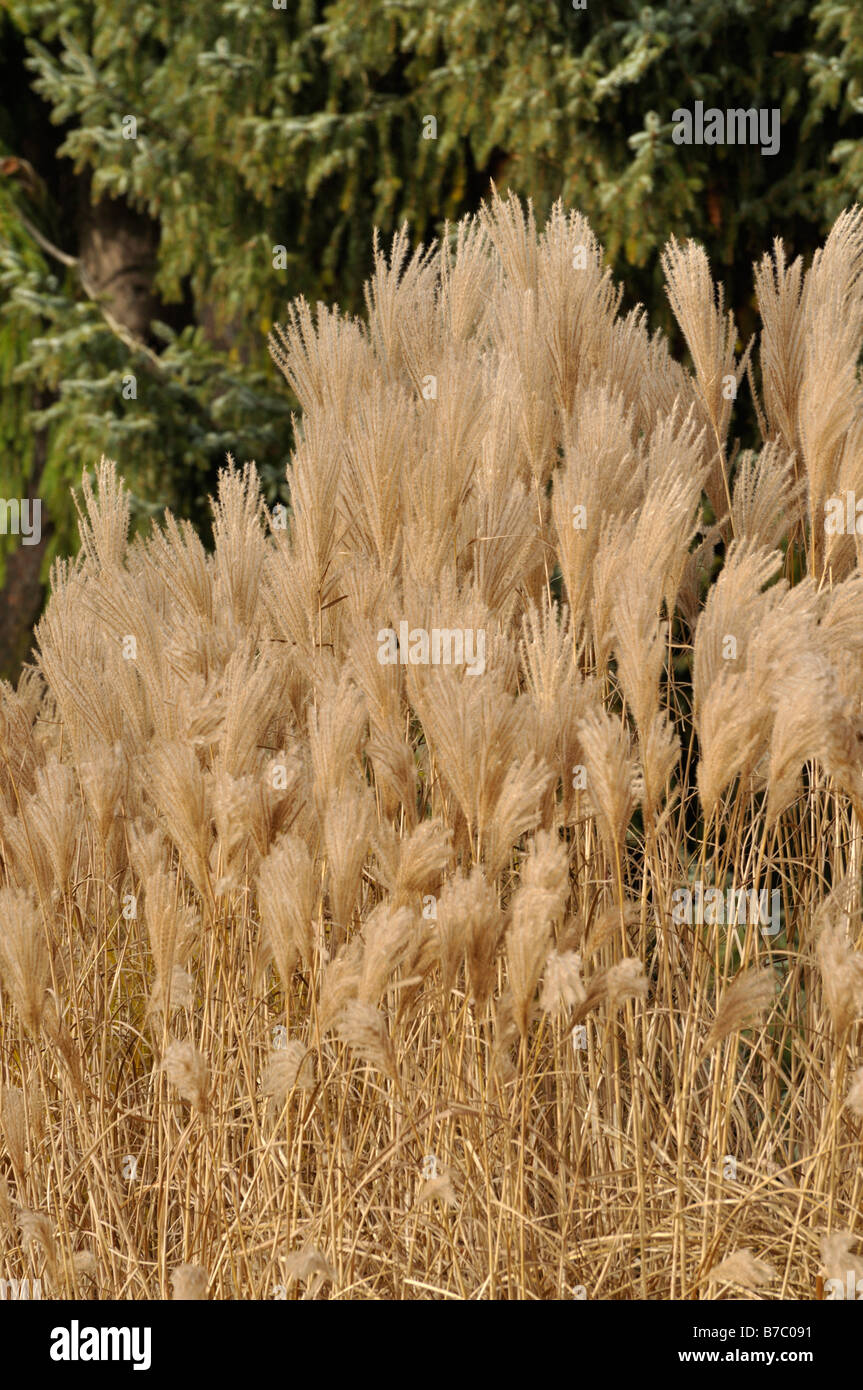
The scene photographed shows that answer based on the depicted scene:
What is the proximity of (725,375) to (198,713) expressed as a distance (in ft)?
2.89

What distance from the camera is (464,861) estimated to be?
1683 mm

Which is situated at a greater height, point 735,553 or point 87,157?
point 87,157

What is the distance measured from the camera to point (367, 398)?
1.78m

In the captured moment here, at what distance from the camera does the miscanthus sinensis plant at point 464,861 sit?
4.73 ft

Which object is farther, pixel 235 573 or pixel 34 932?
pixel 235 573

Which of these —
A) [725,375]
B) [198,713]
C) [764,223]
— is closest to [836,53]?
[764,223]

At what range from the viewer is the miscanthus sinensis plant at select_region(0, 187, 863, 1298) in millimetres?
1442

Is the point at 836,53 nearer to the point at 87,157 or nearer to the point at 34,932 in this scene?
the point at 87,157

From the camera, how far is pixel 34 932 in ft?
5.24

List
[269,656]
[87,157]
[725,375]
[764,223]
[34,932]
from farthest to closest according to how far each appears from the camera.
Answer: [87,157] < [764,223] < [725,375] < [269,656] < [34,932]

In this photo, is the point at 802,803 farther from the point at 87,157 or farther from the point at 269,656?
the point at 87,157
